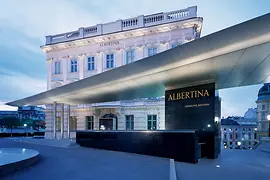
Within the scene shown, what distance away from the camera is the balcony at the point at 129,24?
2698 cm

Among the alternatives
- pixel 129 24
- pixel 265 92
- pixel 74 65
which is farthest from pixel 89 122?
pixel 265 92

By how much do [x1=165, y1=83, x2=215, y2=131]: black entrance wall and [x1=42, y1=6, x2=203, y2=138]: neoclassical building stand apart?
12807 mm

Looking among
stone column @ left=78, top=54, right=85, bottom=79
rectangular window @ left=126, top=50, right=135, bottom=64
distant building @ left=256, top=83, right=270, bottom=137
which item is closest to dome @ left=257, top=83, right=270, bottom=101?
distant building @ left=256, top=83, right=270, bottom=137

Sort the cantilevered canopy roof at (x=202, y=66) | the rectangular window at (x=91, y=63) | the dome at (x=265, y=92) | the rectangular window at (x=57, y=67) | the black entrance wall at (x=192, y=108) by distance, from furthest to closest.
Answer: the dome at (x=265, y=92), the rectangular window at (x=57, y=67), the rectangular window at (x=91, y=63), the black entrance wall at (x=192, y=108), the cantilevered canopy roof at (x=202, y=66)

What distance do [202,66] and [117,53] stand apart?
793 inches

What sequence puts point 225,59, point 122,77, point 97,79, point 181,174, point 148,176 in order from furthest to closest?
point 97,79 < point 122,77 < point 225,59 < point 181,174 < point 148,176

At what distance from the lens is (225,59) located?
32.7 ft

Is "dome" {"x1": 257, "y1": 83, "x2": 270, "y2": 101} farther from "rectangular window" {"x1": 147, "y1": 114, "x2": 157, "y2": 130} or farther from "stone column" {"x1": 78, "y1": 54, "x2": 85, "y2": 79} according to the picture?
"stone column" {"x1": 78, "y1": 54, "x2": 85, "y2": 79}

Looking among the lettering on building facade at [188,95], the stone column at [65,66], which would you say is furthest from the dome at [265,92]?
the lettering on building facade at [188,95]

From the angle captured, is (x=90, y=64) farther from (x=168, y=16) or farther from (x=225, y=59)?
(x=225, y=59)

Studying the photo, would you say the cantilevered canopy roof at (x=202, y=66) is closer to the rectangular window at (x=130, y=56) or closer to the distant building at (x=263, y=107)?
the rectangular window at (x=130, y=56)

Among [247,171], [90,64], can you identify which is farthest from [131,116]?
[247,171]

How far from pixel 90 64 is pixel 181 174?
25811 mm

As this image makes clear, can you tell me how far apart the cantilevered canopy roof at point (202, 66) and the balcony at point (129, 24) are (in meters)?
13.1
